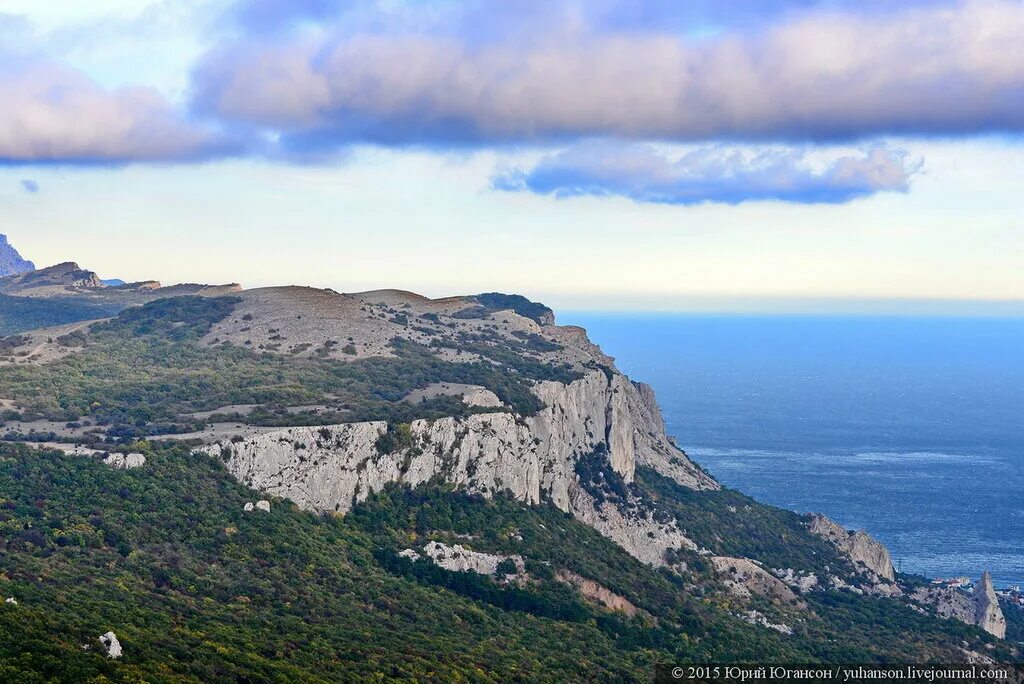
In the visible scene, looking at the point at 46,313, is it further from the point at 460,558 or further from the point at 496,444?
the point at 460,558

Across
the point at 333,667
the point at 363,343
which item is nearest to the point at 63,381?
the point at 363,343

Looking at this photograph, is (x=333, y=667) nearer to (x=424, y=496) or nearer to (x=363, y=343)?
(x=424, y=496)

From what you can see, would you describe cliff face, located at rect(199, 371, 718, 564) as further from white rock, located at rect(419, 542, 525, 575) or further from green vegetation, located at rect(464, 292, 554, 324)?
green vegetation, located at rect(464, 292, 554, 324)

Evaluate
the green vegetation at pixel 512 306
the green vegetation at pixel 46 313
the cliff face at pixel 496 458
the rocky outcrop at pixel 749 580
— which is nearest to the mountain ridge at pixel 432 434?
the cliff face at pixel 496 458

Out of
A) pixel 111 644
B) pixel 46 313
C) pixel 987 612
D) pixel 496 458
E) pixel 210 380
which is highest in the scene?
pixel 46 313

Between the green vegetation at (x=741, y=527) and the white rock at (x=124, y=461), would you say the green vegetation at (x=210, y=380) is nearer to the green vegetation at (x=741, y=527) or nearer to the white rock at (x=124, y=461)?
the white rock at (x=124, y=461)

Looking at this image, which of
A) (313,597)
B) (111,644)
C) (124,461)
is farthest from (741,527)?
(111,644)
